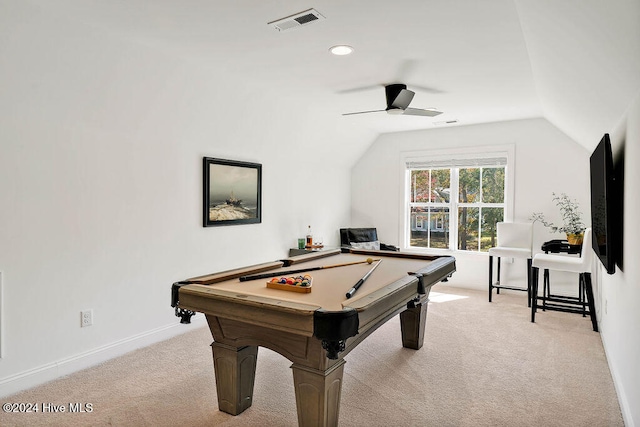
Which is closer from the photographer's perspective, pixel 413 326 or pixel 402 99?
pixel 413 326

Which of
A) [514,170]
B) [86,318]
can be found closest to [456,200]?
[514,170]

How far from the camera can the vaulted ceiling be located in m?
1.99

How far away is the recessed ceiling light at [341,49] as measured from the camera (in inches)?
118

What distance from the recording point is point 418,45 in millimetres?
2953

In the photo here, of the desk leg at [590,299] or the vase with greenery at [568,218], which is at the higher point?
the vase with greenery at [568,218]

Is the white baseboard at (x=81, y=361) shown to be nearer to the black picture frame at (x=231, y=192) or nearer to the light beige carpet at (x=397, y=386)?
the light beige carpet at (x=397, y=386)

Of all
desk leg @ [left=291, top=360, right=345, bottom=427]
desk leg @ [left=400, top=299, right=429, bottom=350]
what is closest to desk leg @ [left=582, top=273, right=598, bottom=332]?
desk leg @ [left=400, top=299, right=429, bottom=350]

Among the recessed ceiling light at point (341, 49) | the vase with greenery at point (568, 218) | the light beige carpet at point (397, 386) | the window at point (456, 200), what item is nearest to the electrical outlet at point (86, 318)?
the light beige carpet at point (397, 386)

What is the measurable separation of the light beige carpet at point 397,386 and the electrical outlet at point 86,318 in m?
0.34

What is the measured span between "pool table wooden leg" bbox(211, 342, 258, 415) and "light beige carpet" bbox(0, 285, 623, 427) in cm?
7

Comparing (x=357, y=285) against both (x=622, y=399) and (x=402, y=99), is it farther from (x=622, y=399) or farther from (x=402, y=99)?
(x=402, y=99)

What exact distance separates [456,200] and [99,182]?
4.76 meters

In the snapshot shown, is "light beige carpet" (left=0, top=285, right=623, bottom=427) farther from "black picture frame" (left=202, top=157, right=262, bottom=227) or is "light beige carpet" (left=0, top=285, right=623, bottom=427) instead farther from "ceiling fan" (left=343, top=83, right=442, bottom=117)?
"ceiling fan" (left=343, top=83, right=442, bottom=117)

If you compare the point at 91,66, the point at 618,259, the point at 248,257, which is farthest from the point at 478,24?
the point at 248,257
